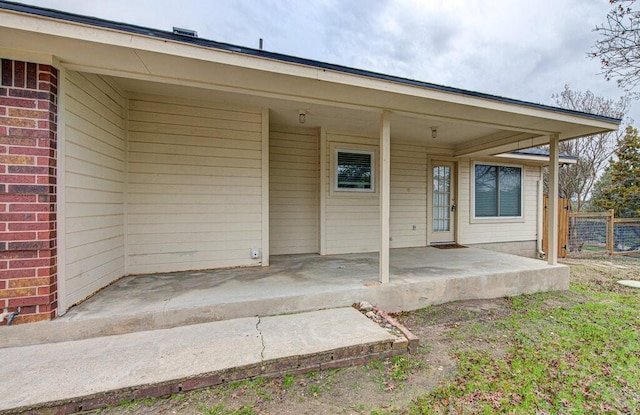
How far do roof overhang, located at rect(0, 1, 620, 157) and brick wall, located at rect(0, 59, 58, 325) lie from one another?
236mm

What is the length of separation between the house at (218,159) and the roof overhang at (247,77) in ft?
0.05

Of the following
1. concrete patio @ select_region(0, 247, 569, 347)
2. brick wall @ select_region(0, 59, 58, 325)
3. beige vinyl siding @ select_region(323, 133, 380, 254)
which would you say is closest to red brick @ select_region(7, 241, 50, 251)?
brick wall @ select_region(0, 59, 58, 325)

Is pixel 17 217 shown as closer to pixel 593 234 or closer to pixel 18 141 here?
pixel 18 141

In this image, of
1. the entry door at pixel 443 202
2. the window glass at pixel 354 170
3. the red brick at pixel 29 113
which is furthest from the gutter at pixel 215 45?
the entry door at pixel 443 202

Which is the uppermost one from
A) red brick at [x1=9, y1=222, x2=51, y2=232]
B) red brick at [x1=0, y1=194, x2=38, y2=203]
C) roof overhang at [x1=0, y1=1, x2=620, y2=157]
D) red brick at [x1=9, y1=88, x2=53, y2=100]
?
roof overhang at [x1=0, y1=1, x2=620, y2=157]

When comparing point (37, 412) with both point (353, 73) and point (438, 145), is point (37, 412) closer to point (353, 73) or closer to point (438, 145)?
point (353, 73)

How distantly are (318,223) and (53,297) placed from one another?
374 cm

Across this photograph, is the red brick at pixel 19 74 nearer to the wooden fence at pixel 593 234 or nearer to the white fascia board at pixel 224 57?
the white fascia board at pixel 224 57

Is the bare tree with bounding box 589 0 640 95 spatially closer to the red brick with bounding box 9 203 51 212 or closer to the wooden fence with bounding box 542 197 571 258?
the wooden fence with bounding box 542 197 571 258

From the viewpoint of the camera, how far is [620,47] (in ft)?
14.2

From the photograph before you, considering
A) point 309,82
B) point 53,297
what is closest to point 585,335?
point 309,82

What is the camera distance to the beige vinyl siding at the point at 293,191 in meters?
5.11

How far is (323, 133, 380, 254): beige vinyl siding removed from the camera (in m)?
5.30

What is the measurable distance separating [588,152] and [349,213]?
42.0ft
